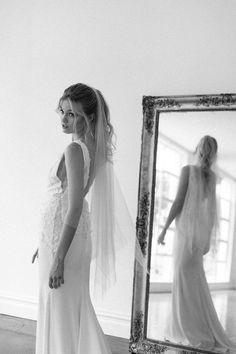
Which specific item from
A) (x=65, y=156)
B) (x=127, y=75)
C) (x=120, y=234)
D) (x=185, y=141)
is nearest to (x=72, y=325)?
(x=120, y=234)

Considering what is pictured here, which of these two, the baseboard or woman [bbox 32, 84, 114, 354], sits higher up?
woman [bbox 32, 84, 114, 354]

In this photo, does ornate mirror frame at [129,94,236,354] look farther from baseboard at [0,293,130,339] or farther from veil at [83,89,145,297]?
veil at [83,89,145,297]

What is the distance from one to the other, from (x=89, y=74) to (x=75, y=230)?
1.63 meters

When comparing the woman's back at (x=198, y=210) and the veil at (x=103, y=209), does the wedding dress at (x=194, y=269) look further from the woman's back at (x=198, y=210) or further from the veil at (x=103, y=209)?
the veil at (x=103, y=209)

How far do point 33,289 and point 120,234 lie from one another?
1379 mm

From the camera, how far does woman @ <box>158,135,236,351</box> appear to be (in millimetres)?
2941

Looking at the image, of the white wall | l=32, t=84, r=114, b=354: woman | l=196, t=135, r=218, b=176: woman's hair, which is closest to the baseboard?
the white wall

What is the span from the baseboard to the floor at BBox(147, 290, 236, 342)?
0.80 ft

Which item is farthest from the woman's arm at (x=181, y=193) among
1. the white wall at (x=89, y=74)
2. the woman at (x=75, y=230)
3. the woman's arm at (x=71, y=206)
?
the woman's arm at (x=71, y=206)

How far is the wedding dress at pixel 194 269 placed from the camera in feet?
9.64

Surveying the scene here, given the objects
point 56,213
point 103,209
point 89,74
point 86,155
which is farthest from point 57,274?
point 89,74

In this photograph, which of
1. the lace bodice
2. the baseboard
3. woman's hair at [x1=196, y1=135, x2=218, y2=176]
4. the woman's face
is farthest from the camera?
the baseboard

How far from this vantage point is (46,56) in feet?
12.3

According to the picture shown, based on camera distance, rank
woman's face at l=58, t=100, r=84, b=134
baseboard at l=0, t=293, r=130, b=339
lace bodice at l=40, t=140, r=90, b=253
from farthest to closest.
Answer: baseboard at l=0, t=293, r=130, b=339
woman's face at l=58, t=100, r=84, b=134
lace bodice at l=40, t=140, r=90, b=253
